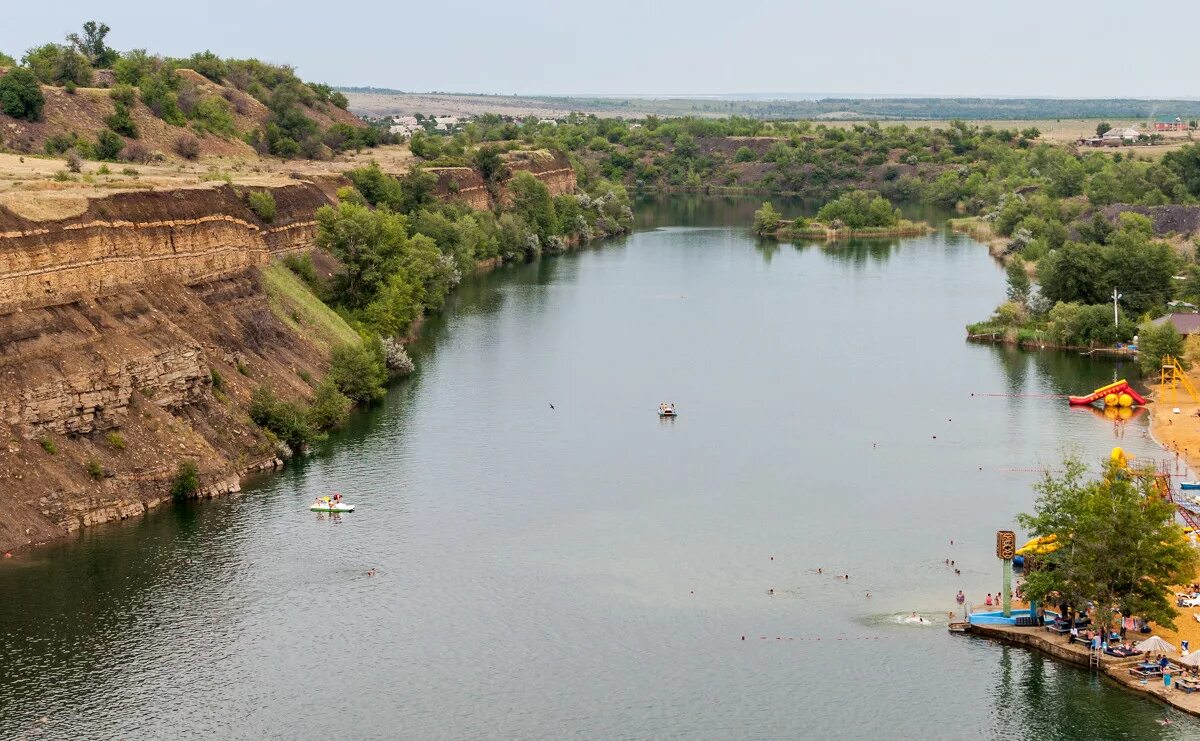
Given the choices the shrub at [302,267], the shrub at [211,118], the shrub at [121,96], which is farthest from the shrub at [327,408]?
the shrub at [211,118]

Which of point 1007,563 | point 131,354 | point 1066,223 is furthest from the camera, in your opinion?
point 1066,223

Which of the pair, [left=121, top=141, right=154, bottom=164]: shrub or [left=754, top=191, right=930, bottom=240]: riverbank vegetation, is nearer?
[left=121, top=141, right=154, bottom=164]: shrub

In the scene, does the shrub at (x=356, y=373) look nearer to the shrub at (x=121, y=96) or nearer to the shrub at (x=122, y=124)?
the shrub at (x=122, y=124)

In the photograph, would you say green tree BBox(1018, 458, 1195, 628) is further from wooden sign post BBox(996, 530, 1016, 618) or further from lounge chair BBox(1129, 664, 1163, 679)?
lounge chair BBox(1129, 664, 1163, 679)

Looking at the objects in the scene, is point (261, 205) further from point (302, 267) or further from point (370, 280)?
point (370, 280)

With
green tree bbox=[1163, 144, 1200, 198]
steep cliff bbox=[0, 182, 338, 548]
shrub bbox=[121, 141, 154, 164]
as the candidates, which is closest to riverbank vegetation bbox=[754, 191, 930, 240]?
green tree bbox=[1163, 144, 1200, 198]

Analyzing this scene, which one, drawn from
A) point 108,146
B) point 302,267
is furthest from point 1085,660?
point 108,146
